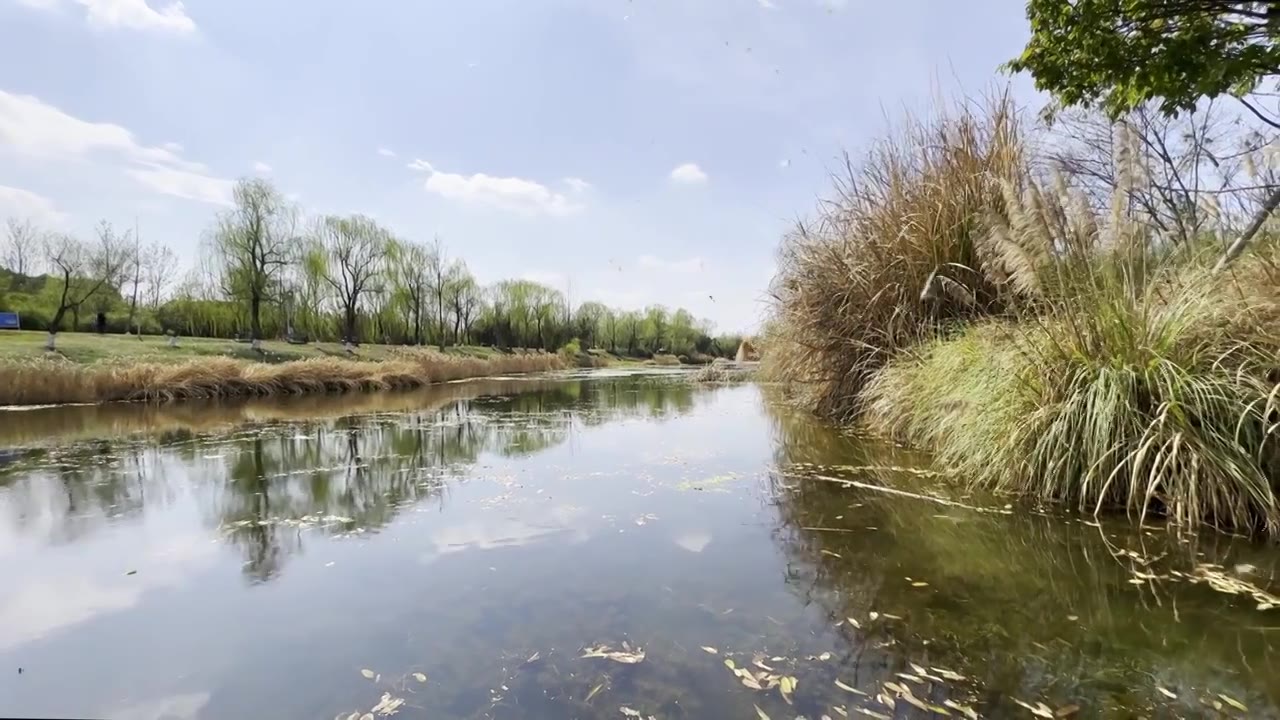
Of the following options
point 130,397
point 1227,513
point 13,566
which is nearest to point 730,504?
point 1227,513

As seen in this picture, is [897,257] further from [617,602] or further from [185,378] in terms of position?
[185,378]

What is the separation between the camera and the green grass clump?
3.28 meters

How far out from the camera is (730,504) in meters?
4.63

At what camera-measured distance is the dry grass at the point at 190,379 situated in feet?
45.1

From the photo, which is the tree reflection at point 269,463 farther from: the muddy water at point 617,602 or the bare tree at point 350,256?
the bare tree at point 350,256

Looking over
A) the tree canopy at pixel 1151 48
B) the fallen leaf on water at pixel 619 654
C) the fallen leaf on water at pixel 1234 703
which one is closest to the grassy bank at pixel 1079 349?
the tree canopy at pixel 1151 48

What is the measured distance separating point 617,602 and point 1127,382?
3.38 metres

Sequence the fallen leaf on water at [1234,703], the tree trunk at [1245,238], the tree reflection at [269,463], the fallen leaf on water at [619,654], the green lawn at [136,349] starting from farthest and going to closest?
the green lawn at [136,349] < the tree reflection at [269,463] < the tree trunk at [1245,238] < the fallen leaf on water at [619,654] < the fallen leaf on water at [1234,703]

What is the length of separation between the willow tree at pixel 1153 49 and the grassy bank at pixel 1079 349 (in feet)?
3.21

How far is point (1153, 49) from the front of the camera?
525 centimetres

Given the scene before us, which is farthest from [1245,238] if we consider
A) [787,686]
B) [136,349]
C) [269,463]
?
[136,349]

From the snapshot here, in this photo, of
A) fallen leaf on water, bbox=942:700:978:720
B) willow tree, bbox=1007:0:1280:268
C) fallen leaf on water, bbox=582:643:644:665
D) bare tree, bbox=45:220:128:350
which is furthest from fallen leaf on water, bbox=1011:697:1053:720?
bare tree, bbox=45:220:128:350

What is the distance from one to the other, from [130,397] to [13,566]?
1463cm

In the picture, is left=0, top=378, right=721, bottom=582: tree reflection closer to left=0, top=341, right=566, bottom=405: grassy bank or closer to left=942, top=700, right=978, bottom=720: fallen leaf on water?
left=0, top=341, right=566, bottom=405: grassy bank
